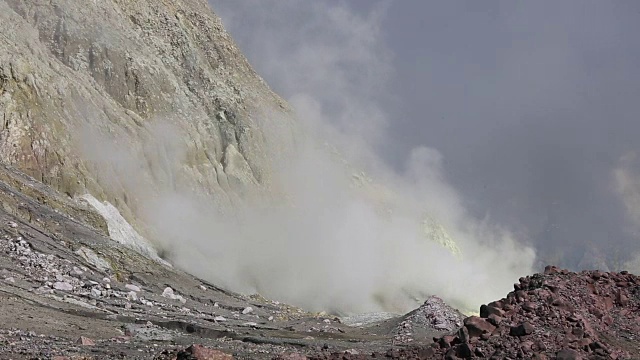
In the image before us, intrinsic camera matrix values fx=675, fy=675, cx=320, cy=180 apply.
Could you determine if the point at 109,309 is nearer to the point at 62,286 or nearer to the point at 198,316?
the point at 62,286

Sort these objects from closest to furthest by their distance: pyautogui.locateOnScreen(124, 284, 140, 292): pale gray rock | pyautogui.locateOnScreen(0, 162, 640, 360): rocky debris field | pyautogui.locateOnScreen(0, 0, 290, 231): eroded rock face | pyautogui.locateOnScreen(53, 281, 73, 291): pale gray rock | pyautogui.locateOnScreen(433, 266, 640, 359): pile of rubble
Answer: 1. pyautogui.locateOnScreen(433, 266, 640, 359): pile of rubble
2. pyautogui.locateOnScreen(0, 162, 640, 360): rocky debris field
3. pyautogui.locateOnScreen(53, 281, 73, 291): pale gray rock
4. pyautogui.locateOnScreen(124, 284, 140, 292): pale gray rock
5. pyautogui.locateOnScreen(0, 0, 290, 231): eroded rock face

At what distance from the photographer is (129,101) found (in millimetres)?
71812

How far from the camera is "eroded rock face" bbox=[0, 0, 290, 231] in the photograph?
52562 mm

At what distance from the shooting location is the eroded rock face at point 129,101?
52562mm

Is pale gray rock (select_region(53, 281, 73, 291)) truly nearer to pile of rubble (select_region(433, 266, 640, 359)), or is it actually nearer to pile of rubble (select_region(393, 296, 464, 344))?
pile of rubble (select_region(393, 296, 464, 344))

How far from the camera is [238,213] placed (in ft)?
255

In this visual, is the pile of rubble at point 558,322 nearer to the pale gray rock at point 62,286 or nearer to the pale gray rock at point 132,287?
the pale gray rock at point 62,286

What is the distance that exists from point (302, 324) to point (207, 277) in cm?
2872

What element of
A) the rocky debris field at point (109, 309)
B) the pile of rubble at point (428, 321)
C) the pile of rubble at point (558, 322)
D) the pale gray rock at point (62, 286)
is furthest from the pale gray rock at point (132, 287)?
the pile of rubble at point (558, 322)

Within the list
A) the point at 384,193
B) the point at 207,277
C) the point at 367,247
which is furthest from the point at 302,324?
the point at 384,193

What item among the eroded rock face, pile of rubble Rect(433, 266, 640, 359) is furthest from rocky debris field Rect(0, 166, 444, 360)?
the eroded rock face

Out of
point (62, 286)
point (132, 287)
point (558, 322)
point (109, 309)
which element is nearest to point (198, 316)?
point (132, 287)

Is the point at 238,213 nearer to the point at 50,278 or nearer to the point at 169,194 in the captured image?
the point at 169,194

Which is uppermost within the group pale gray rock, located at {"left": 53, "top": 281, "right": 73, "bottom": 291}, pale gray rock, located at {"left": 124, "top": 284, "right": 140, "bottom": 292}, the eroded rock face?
the eroded rock face
